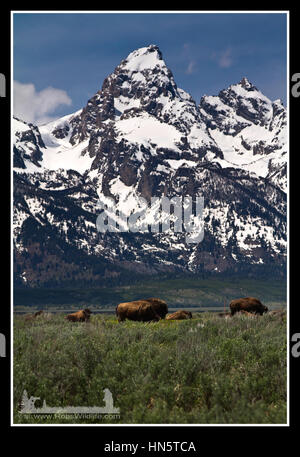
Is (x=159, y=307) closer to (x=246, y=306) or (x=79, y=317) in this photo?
(x=79, y=317)

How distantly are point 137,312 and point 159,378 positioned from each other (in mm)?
19253

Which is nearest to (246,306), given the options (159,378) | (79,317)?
(79,317)

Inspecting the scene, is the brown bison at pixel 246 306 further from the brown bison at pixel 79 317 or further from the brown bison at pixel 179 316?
the brown bison at pixel 79 317

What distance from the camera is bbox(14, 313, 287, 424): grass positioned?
1428 centimetres

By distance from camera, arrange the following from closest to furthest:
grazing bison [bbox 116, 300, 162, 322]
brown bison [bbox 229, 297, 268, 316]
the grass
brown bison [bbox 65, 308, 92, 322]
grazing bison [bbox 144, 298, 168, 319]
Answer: the grass, grazing bison [bbox 116, 300, 162, 322], brown bison [bbox 65, 308, 92, 322], grazing bison [bbox 144, 298, 168, 319], brown bison [bbox 229, 297, 268, 316]

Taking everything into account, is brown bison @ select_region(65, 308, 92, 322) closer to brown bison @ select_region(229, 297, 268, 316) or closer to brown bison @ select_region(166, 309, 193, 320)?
brown bison @ select_region(166, 309, 193, 320)

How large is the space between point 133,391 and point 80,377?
5.79 ft

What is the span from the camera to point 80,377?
1695 cm

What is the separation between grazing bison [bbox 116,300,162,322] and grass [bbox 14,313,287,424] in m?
14.5

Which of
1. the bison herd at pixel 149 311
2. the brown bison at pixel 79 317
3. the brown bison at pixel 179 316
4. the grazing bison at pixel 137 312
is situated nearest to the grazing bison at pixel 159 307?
the bison herd at pixel 149 311

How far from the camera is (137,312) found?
35781 mm

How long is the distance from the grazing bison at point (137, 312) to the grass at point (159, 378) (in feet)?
47.6

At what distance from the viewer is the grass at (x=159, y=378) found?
14281mm

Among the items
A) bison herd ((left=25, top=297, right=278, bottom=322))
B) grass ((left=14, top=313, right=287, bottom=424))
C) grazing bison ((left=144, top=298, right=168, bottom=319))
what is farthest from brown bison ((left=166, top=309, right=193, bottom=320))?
grass ((left=14, top=313, right=287, bottom=424))
